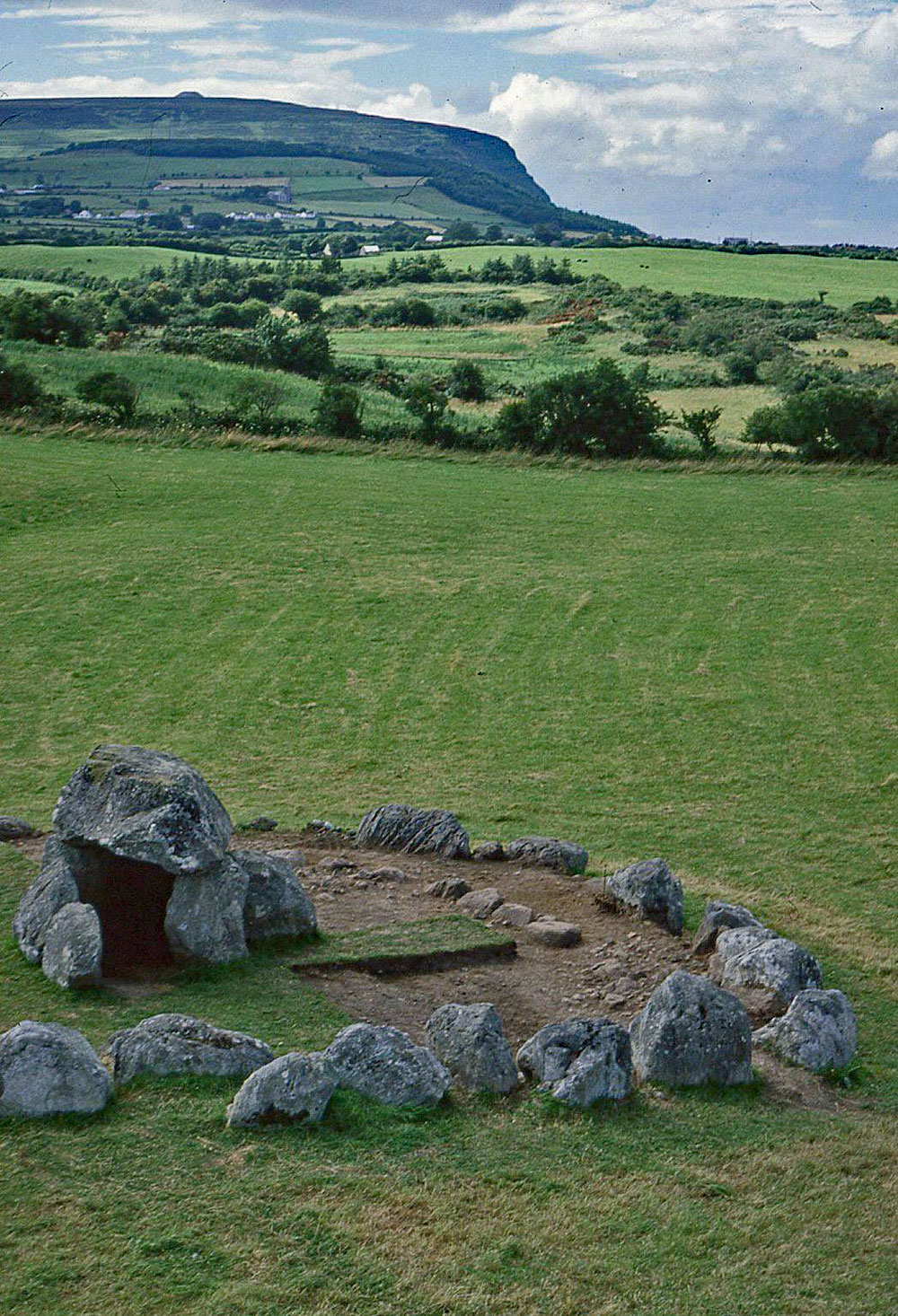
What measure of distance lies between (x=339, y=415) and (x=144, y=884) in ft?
127

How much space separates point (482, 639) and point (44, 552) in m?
12.3

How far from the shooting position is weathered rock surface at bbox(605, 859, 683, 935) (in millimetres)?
13258

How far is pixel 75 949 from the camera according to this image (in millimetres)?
10852

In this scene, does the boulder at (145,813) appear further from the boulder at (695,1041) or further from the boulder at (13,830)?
the boulder at (695,1041)

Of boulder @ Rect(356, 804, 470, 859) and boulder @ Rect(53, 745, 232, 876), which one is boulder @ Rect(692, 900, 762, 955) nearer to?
boulder @ Rect(356, 804, 470, 859)

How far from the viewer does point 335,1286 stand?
22.4 feet

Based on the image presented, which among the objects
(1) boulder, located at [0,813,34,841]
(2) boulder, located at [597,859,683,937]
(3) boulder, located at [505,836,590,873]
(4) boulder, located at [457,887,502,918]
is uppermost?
(2) boulder, located at [597,859,683,937]

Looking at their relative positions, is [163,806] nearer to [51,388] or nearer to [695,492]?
[695,492]

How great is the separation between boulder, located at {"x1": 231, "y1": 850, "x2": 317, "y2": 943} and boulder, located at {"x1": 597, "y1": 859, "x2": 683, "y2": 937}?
10.5ft

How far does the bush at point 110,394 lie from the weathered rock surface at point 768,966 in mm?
40147

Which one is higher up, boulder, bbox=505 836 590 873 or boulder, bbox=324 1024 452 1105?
boulder, bbox=324 1024 452 1105

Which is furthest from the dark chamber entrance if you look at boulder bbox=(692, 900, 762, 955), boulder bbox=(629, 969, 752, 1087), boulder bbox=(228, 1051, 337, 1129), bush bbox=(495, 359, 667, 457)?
bush bbox=(495, 359, 667, 457)

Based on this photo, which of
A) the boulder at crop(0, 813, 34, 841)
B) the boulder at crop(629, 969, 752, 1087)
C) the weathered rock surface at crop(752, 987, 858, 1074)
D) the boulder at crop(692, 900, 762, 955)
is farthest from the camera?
the boulder at crop(0, 813, 34, 841)

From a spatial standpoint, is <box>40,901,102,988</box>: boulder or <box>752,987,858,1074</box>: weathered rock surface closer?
<box>752,987,858,1074</box>: weathered rock surface
